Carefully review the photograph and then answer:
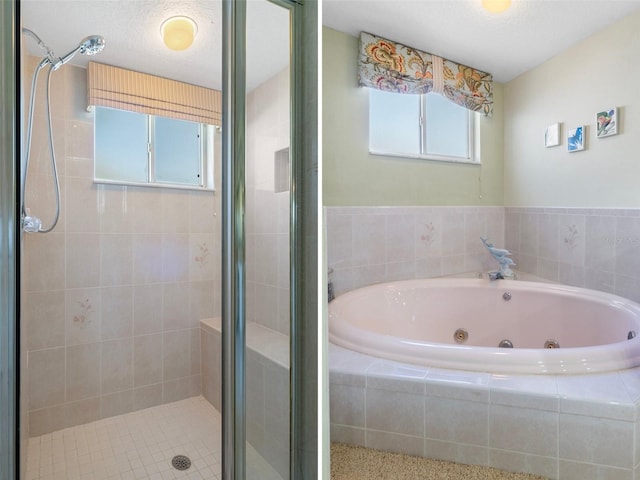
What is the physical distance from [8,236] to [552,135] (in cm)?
246

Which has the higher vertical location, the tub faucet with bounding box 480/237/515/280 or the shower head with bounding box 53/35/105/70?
the shower head with bounding box 53/35/105/70

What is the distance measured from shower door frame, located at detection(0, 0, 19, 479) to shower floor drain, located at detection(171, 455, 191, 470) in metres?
0.46

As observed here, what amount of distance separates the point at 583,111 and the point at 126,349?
2371 millimetres

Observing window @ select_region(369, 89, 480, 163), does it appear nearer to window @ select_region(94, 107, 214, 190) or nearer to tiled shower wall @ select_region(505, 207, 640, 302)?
tiled shower wall @ select_region(505, 207, 640, 302)

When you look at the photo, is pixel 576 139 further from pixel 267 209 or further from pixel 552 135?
pixel 267 209

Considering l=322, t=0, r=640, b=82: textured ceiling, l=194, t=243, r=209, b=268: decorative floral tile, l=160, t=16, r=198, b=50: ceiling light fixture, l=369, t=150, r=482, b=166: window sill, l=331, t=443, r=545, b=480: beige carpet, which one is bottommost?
l=331, t=443, r=545, b=480: beige carpet

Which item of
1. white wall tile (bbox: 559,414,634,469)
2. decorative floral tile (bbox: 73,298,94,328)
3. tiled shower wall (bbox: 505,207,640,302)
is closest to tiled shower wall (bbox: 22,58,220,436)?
decorative floral tile (bbox: 73,298,94,328)

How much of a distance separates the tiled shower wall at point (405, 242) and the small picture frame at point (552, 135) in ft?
1.64

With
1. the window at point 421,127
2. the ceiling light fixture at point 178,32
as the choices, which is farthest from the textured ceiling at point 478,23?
the ceiling light fixture at point 178,32

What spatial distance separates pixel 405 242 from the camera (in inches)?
84.3

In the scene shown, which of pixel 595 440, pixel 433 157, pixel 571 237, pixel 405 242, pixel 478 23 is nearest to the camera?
pixel 595 440

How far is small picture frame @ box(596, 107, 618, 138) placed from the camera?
1.76 m

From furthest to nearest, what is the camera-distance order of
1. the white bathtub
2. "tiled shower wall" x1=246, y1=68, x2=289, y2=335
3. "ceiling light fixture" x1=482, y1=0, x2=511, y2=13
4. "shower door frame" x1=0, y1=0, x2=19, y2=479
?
"ceiling light fixture" x1=482, y1=0, x2=511, y2=13
the white bathtub
"tiled shower wall" x1=246, y1=68, x2=289, y2=335
"shower door frame" x1=0, y1=0, x2=19, y2=479

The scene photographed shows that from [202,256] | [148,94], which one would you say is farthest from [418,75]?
[202,256]
